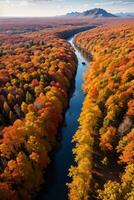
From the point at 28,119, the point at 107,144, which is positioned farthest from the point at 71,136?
the point at 107,144

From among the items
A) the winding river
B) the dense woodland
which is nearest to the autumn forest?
the dense woodland

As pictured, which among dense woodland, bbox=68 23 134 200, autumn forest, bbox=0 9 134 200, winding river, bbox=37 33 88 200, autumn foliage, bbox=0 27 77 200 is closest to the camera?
dense woodland, bbox=68 23 134 200

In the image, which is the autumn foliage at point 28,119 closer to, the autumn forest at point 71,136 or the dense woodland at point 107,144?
the autumn forest at point 71,136

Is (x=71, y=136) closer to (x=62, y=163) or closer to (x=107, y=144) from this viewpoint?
(x=62, y=163)

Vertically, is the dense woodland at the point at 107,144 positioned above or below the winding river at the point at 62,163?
above

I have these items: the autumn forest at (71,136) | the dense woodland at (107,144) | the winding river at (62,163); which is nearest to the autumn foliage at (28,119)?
the autumn forest at (71,136)

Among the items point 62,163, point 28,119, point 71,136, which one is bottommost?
point 62,163

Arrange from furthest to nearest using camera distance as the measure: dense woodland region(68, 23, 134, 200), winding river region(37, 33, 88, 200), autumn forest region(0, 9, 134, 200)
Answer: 1. winding river region(37, 33, 88, 200)
2. autumn forest region(0, 9, 134, 200)
3. dense woodland region(68, 23, 134, 200)

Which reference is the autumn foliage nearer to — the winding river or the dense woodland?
the winding river

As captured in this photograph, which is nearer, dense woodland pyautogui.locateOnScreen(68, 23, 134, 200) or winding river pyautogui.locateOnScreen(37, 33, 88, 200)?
dense woodland pyautogui.locateOnScreen(68, 23, 134, 200)

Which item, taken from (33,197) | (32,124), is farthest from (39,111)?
(33,197)

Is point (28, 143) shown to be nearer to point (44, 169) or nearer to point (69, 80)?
point (44, 169)
